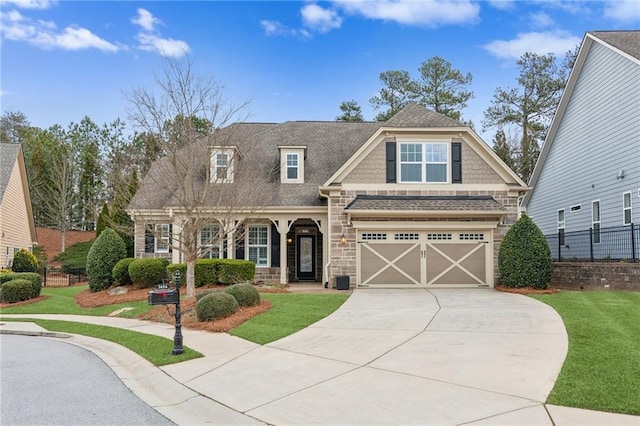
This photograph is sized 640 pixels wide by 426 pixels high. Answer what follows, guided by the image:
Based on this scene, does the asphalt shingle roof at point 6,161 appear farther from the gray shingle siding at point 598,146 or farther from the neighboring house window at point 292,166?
the gray shingle siding at point 598,146

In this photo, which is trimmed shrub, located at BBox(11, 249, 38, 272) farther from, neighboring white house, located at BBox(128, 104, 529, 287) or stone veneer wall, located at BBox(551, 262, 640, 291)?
stone veneer wall, located at BBox(551, 262, 640, 291)

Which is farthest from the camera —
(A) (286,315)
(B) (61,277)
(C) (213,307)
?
(B) (61,277)

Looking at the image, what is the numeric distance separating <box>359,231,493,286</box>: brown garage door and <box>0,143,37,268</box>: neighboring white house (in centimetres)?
1968

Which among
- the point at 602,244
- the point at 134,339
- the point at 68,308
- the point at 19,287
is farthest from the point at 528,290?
the point at 19,287

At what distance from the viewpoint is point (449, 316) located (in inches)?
439

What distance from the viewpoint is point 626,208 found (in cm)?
1702

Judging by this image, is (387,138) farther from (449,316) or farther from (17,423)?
(17,423)

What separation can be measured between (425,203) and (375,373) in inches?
456

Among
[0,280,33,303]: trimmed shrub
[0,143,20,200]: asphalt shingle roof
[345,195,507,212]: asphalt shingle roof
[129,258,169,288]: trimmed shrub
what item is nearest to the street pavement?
[129,258,169,288]: trimmed shrub

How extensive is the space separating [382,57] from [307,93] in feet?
37.3

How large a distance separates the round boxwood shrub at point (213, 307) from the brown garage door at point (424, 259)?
7239 millimetres

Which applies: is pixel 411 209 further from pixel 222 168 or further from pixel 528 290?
pixel 222 168

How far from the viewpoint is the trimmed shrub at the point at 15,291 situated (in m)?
17.4

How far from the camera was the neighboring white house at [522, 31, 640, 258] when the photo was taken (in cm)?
1675
